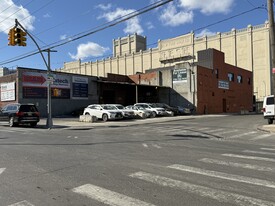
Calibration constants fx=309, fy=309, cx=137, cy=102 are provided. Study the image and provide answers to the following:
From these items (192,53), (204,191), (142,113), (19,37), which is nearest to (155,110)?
(142,113)

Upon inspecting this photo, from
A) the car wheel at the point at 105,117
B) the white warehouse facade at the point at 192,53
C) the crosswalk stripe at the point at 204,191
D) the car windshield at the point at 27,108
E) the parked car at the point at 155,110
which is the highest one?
the white warehouse facade at the point at 192,53

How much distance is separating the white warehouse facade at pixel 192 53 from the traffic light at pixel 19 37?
47794mm

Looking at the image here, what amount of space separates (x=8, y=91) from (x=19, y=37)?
18.9 metres

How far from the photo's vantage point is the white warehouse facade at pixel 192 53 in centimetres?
7656

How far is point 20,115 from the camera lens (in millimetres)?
23250

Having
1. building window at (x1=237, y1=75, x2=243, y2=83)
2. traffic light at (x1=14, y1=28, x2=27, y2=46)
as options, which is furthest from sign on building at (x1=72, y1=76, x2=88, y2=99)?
building window at (x1=237, y1=75, x2=243, y2=83)

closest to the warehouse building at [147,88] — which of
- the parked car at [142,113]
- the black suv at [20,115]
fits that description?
the parked car at [142,113]

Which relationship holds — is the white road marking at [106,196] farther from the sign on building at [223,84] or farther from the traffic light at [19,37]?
the sign on building at [223,84]

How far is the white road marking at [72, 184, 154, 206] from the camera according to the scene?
4922 millimetres

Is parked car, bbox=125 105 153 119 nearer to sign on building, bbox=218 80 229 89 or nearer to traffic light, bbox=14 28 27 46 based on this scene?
traffic light, bbox=14 28 27 46

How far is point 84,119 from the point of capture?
28484 mm

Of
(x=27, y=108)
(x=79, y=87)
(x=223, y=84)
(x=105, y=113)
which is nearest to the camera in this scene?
(x=27, y=108)

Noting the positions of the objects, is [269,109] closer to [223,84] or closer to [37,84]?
[37,84]

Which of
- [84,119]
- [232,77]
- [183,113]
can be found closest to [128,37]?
[232,77]
